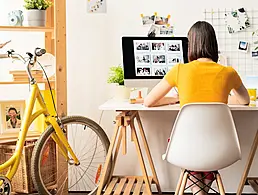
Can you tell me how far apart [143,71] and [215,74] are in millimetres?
749

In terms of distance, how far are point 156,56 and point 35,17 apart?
96 cm

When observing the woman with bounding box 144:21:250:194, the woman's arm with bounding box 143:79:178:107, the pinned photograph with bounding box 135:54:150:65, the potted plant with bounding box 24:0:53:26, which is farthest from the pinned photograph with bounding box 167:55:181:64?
the potted plant with bounding box 24:0:53:26

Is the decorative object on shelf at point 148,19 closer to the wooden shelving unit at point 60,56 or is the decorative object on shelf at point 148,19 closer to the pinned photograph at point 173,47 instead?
the pinned photograph at point 173,47

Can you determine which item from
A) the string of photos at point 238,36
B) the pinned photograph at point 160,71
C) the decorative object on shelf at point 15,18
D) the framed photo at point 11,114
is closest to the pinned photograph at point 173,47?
the pinned photograph at point 160,71

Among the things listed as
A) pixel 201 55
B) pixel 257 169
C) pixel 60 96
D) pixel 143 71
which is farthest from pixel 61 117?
pixel 257 169

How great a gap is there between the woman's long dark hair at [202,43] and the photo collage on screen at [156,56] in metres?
0.57

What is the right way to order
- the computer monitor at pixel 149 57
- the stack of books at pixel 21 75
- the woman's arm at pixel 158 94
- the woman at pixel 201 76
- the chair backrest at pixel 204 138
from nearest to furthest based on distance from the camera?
the chair backrest at pixel 204 138, the woman at pixel 201 76, the woman's arm at pixel 158 94, the computer monitor at pixel 149 57, the stack of books at pixel 21 75

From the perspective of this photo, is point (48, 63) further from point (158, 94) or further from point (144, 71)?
point (158, 94)

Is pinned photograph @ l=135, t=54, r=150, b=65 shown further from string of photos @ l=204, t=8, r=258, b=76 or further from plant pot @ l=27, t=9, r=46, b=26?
plant pot @ l=27, t=9, r=46, b=26

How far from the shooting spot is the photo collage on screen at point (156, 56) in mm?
3299

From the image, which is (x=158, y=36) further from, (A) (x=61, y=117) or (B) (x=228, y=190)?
(B) (x=228, y=190)

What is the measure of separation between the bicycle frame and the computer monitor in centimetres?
56

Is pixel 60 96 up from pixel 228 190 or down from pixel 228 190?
up

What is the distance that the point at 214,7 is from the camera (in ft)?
11.9
